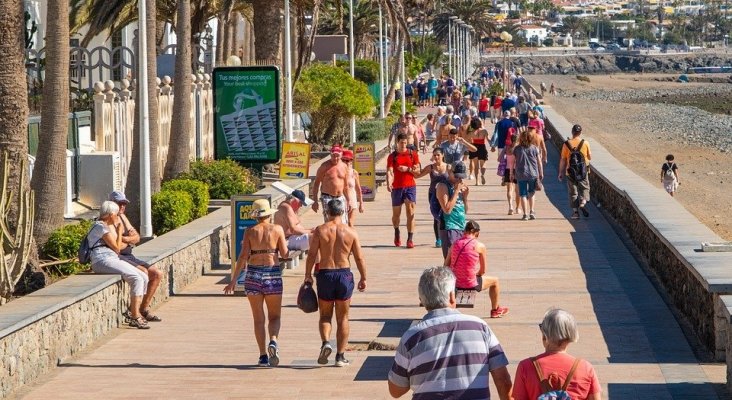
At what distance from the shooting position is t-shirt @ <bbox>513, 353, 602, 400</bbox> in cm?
669

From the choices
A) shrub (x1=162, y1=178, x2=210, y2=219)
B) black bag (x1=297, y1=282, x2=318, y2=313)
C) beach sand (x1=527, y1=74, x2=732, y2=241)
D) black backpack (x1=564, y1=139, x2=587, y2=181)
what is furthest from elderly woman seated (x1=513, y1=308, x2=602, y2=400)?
beach sand (x1=527, y1=74, x2=732, y2=241)

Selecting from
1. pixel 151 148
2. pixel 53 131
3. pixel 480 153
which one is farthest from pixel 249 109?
pixel 480 153

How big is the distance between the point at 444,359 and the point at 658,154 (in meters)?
54.7

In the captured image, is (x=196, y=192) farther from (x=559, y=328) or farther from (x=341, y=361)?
(x=559, y=328)

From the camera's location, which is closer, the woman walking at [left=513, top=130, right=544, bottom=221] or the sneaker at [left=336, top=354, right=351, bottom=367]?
the sneaker at [left=336, top=354, right=351, bottom=367]

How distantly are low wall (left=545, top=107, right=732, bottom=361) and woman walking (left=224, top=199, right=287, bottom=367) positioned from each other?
3631 mm

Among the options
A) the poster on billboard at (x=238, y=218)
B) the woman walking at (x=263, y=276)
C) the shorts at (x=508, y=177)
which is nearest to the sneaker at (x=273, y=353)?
the woman walking at (x=263, y=276)

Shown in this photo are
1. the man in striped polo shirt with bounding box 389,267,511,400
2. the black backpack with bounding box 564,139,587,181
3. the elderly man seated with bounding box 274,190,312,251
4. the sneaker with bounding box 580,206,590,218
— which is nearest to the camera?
the man in striped polo shirt with bounding box 389,267,511,400

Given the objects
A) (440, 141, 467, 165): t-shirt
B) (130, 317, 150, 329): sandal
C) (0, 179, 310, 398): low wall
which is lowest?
(130, 317, 150, 329): sandal

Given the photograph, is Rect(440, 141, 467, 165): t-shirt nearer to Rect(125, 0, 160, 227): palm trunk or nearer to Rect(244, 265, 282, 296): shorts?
Rect(125, 0, 160, 227): palm trunk

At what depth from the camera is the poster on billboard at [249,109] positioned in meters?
22.8

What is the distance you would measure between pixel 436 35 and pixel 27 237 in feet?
454

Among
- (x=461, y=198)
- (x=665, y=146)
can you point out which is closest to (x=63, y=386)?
(x=461, y=198)

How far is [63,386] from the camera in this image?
1150 cm
